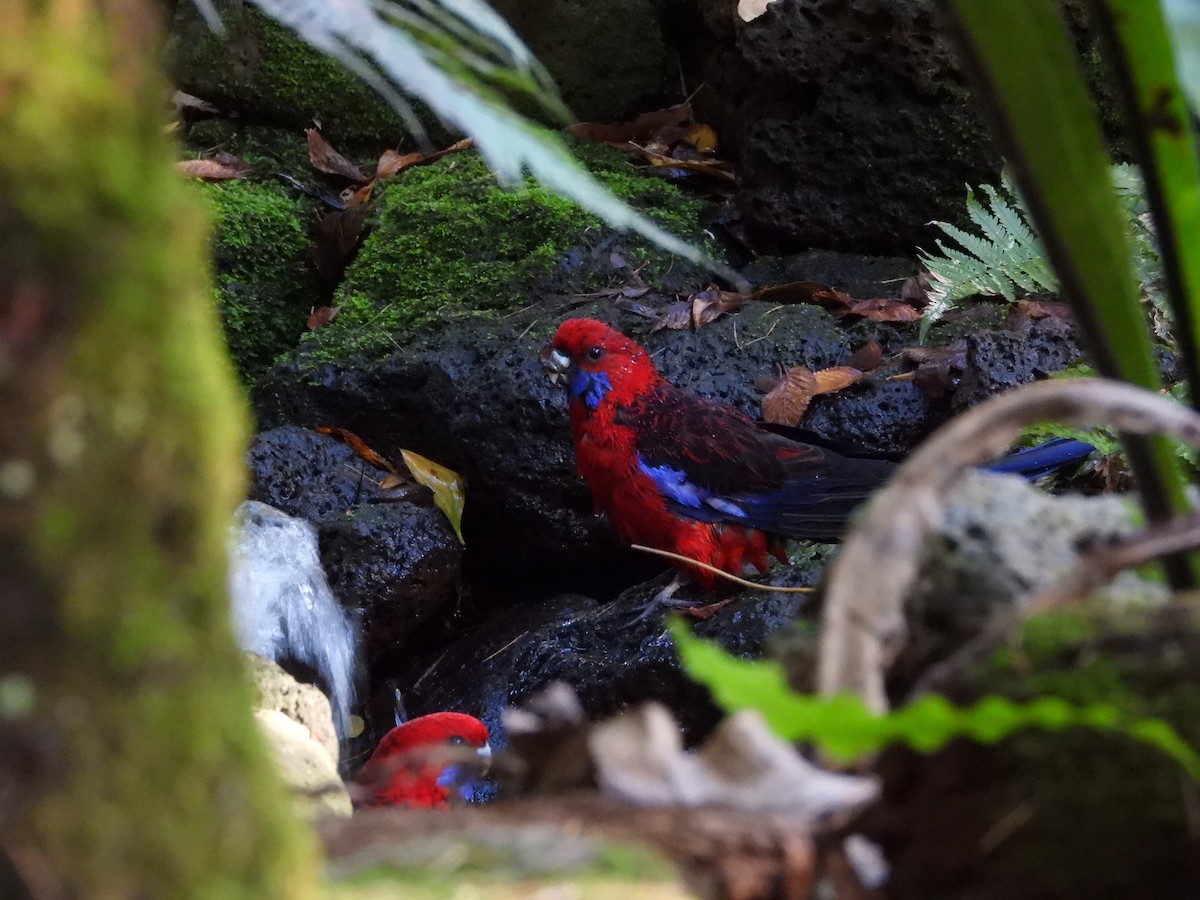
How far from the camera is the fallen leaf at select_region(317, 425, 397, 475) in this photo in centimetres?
430

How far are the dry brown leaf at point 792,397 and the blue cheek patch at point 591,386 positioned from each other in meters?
0.74

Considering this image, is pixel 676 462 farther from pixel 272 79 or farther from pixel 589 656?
pixel 272 79

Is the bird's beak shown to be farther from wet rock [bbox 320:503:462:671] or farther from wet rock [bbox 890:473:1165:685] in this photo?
wet rock [bbox 890:473:1165:685]

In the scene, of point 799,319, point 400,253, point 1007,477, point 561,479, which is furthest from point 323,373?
point 1007,477

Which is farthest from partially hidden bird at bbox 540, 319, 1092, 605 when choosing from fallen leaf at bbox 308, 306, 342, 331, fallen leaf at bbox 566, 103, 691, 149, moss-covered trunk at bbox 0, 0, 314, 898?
moss-covered trunk at bbox 0, 0, 314, 898

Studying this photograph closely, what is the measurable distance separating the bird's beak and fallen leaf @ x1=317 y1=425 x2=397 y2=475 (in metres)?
0.92

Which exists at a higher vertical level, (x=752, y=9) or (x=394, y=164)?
(x=394, y=164)

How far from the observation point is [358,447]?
14.2ft

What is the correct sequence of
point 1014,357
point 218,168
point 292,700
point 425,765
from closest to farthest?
point 425,765, point 292,700, point 1014,357, point 218,168

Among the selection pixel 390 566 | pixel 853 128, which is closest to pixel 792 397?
pixel 853 128

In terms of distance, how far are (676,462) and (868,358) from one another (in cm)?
94

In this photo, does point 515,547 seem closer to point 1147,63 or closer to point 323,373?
point 323,373

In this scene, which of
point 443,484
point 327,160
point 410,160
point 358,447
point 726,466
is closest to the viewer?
point 726,466

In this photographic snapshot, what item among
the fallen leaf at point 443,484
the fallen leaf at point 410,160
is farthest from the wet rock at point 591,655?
the fallen leaf at point 410,160
